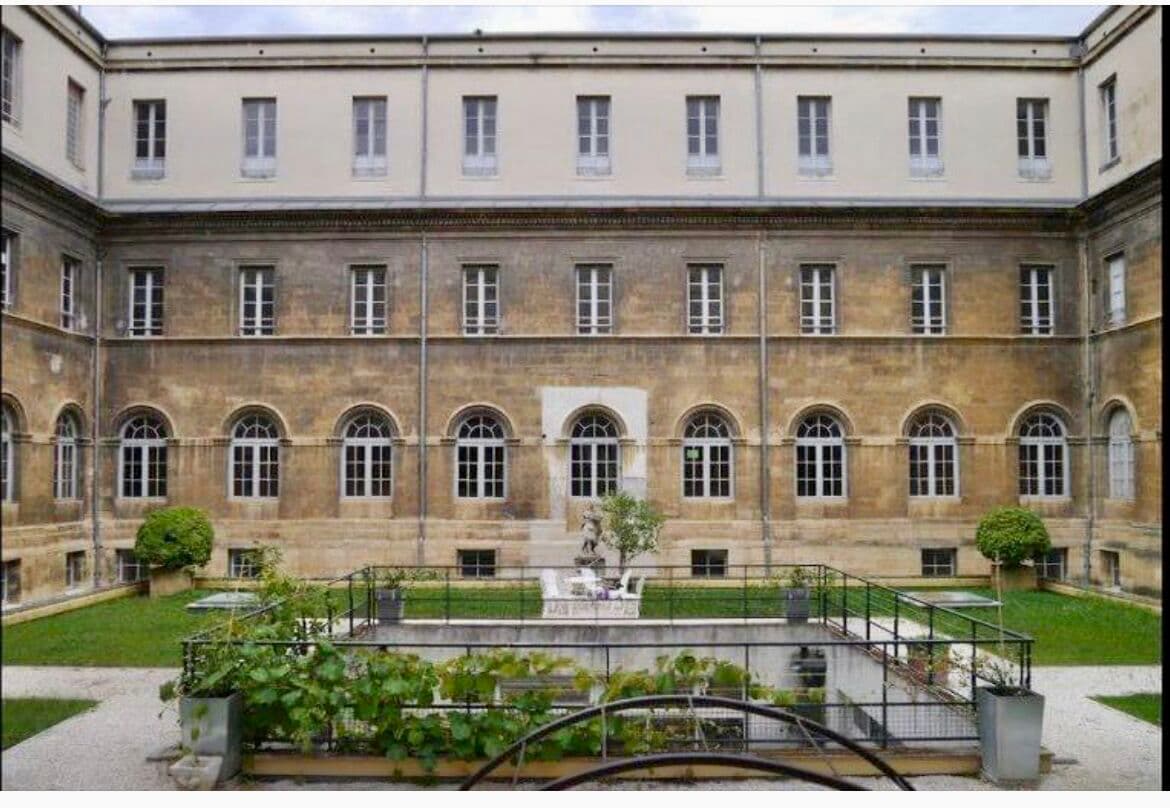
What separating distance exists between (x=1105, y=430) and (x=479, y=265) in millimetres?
9062

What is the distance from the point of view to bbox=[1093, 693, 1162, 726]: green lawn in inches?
301

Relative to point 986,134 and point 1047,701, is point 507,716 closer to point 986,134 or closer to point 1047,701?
point 1047,701

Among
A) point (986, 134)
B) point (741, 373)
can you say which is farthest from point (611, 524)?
point (986, 134)

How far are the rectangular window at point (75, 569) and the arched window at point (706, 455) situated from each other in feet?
26.6

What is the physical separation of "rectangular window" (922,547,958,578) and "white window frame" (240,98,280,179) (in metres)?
10.3

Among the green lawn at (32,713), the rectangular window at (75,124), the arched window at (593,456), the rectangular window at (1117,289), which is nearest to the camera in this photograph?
the green lawn at (32,713)

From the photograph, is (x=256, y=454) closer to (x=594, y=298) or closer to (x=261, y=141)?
(x=261, y=141)

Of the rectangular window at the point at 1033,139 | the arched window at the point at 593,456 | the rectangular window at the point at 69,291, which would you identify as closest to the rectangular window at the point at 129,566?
the rectangular window at the point at 69,291

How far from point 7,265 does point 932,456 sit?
12.1 m

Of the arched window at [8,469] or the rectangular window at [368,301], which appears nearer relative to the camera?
the arched window at [8,469]

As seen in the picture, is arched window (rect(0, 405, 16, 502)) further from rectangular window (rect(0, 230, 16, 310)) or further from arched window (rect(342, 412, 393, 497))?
arched window (rect(342, 412, 393, 497))

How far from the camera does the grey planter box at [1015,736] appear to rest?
6.14 m

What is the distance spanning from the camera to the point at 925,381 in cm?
1450

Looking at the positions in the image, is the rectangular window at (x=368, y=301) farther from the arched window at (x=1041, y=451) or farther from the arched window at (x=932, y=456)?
the arched window at (x=1041, y=451)
